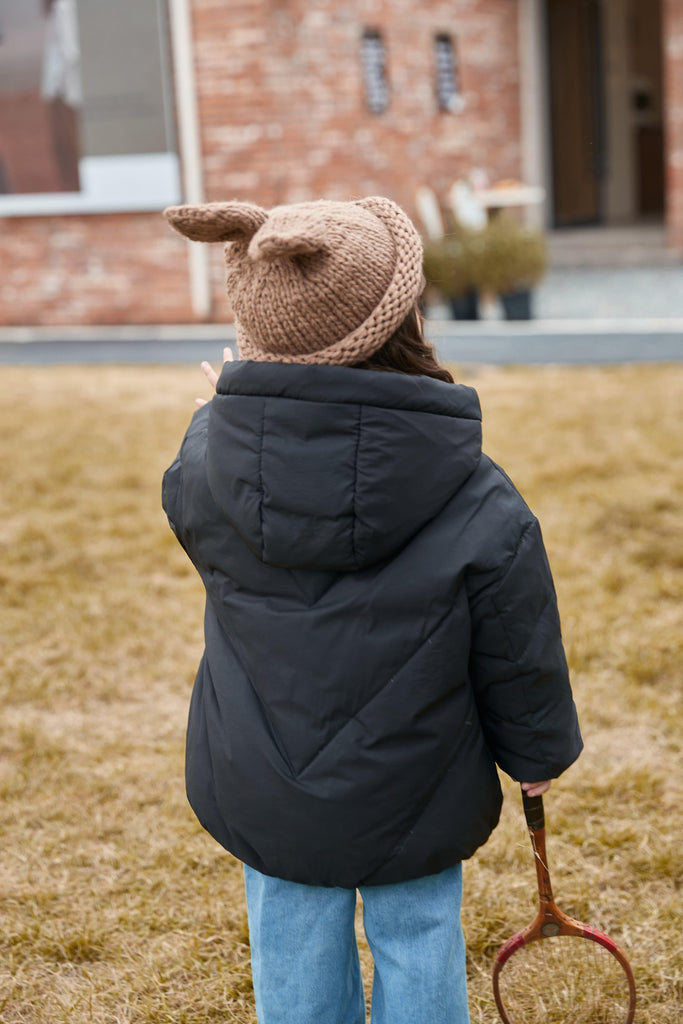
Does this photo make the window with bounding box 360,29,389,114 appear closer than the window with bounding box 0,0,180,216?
No

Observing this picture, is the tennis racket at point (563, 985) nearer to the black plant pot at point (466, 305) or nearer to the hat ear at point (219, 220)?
the hat ear at point (219, 220)

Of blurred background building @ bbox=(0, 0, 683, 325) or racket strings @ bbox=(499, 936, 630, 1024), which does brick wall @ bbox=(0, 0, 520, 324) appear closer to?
blurred background building @ bbox=(0, 0, 683, 325)

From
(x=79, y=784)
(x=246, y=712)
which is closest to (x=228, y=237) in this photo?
(x=246, y=712)

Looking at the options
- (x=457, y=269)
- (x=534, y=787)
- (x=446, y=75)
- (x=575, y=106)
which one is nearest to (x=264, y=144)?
(x=457, y=269)

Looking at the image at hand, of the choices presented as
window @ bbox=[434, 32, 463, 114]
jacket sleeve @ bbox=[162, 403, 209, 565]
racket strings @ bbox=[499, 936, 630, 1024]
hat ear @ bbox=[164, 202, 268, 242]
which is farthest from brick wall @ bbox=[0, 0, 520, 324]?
hat ear @ bbox=[164, 202, 268, 242]

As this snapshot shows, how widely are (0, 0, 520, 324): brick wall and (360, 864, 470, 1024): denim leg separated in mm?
9260

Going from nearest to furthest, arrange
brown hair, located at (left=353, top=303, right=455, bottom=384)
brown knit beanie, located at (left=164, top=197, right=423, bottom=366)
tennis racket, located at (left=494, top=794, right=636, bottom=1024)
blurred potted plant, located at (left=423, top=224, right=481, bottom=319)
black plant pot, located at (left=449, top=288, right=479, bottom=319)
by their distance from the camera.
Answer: brown knit beanie, located at (left=164, top=197, right=423, bottom=366), brown hair, located at (left=353, top=303, right=455, bottom=384), tennis racket, located at (left=494, top=794, right=636, bottom=1024), blurred potted plant, located at (left=423, top=224, right=481, bottom=319), black plant pot, located at (left=449, top=288, right=479, bottom=319)

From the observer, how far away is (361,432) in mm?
1474

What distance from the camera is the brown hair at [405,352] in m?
1.54

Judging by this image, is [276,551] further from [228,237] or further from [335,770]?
[228,237]

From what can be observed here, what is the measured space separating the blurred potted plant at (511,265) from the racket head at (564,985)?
7.68 m

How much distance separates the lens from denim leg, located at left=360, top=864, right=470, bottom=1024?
163 centimetres

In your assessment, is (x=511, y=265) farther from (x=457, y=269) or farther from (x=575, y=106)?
(x=575, y=106)

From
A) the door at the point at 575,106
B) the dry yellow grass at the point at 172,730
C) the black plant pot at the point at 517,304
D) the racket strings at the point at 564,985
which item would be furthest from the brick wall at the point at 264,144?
the racket strings at the point at 564,985
